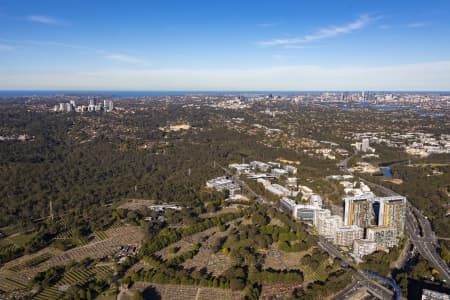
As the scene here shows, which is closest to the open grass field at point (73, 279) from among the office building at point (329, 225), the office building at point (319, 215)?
the office building at point (329, 225)

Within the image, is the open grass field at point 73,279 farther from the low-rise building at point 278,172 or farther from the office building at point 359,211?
the low-rise building at point 278,172

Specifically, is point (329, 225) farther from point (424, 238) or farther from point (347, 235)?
point (424, 238)

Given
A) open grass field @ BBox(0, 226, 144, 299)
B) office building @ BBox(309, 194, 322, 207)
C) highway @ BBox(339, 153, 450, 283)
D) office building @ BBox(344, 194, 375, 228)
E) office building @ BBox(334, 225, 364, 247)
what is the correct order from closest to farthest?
open grass field @ BBox(0, 226, 144, 299) → highway @ BBox(339, 153, 450, 283) → office building @ BBox(334, 225, 364, 247) → office building @ BBox(344, 194, 375, 228) → office building @ BBox(309, 194, 322, 207)

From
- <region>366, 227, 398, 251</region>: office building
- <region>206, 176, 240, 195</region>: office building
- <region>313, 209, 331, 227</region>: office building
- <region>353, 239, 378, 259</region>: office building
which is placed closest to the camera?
<region>353, 239, 378, 259</region>: office building

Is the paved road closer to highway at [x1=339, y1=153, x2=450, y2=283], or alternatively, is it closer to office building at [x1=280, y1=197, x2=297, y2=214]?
highway at [x1=339, y1=153, x2=450, y2=283]

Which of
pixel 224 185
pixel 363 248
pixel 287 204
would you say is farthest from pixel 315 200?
pixel 224 185

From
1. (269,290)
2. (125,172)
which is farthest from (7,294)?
(125,172)

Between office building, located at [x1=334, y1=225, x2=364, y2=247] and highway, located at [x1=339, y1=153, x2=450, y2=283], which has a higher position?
office building, located at [x1=334, y1=225, x2=364, y2=247]

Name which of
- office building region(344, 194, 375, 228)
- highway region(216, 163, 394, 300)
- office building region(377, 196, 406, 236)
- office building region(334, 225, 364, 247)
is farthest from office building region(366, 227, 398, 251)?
highway region(216, 163, 394, 300)

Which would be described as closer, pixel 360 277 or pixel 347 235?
pixel 360 277
